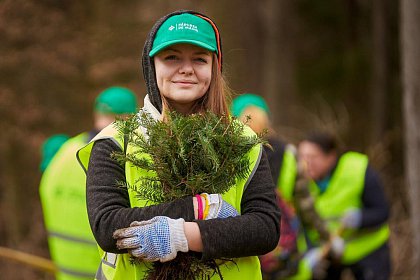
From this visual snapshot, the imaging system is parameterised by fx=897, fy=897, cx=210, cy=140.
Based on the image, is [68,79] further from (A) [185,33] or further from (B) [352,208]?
(A) [185,33]

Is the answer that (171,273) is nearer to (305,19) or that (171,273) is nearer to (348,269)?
(348,269)

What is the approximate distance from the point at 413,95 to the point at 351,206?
3.79 ft

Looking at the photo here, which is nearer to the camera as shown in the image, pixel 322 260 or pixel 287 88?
pixel 322 260

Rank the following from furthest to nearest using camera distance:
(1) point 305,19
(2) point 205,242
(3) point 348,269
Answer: (1) point 305,19 → (3) point 348,269 → (2) point 205,242

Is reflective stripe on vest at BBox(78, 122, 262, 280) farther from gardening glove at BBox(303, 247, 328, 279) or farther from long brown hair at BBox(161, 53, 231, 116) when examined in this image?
gardening glove at BBox(303, 247, 328, 279)

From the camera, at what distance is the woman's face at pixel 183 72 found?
3.32 meters

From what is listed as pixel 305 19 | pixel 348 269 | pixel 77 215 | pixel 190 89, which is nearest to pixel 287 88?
pixel 305 19

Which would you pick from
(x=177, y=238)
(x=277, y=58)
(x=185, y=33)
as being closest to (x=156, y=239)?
(x=177, y=238)

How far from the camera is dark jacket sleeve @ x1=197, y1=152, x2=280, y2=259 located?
3.08 meters

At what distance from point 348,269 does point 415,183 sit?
1.03 meters

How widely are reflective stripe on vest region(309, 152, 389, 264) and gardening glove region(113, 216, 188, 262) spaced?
4.84 m

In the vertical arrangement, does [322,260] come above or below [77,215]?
below

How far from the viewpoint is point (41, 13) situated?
11.7 metres

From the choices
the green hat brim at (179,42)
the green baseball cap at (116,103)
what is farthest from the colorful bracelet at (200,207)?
the green baseball cap at (116,103)
